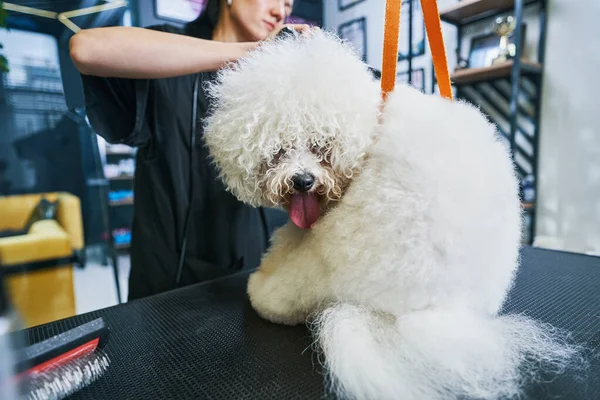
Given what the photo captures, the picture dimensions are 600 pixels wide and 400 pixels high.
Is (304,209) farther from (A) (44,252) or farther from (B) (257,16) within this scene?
(A) (44,252)

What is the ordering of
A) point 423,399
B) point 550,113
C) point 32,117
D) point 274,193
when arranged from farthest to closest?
point 550,113, point 32,117, point 274,193, point 423,399

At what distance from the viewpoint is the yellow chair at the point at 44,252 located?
0.59 metres

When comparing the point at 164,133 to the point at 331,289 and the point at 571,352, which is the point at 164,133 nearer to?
the point at 331,289

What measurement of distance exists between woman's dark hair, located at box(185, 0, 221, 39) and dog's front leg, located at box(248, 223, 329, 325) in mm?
459

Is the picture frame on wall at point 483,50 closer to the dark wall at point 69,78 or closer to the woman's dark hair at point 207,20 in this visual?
the woman's dark hair at point 207,20

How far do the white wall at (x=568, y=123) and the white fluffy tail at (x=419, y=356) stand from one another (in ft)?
3.21

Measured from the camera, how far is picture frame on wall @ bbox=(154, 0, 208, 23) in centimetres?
71

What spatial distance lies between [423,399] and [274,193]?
0.79 feet

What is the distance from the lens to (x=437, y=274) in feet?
1.05

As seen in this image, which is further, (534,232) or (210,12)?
(534,232)

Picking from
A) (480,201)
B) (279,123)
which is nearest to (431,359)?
(480,201)

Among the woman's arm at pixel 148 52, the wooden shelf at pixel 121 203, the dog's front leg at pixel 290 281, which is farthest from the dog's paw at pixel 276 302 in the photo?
the wooden shelf at pixel 121 203

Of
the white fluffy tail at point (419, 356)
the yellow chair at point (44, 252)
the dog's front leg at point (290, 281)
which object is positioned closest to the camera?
the white fluffy tail at point (419, 356)

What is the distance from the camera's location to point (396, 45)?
384 mm
